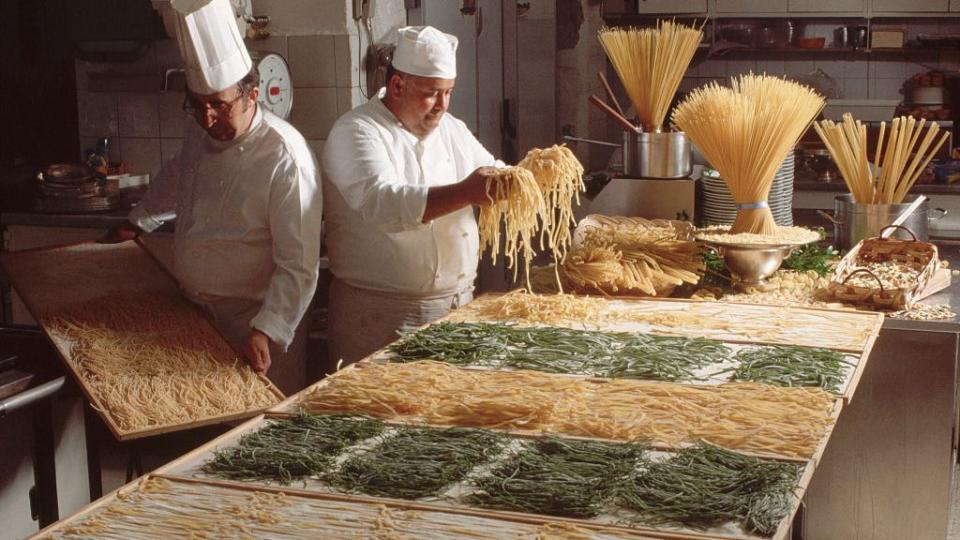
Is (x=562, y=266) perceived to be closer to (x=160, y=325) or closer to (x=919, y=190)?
(x=160, y=325)

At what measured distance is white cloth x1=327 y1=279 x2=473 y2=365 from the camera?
400 cm

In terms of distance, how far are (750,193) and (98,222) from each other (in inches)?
134

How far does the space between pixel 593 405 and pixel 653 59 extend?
204cm

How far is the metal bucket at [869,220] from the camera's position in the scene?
13.8 feet

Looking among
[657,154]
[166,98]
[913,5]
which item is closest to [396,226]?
[657,154]

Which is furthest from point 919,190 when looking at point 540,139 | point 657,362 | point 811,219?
point 657,362

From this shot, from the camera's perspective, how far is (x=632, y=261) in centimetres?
387

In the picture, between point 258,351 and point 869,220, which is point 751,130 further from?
point 258,351

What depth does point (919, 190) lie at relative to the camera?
22.7 ft

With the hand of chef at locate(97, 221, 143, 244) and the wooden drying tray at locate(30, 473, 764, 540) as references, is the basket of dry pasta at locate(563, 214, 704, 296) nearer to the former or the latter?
the hand of chef at locate(97, 221, 143, 244)

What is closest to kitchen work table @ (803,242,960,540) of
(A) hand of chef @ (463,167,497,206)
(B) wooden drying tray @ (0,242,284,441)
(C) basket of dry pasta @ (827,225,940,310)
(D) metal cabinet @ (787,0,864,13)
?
(C) basket of dry pasta @ (827,225,940,310)

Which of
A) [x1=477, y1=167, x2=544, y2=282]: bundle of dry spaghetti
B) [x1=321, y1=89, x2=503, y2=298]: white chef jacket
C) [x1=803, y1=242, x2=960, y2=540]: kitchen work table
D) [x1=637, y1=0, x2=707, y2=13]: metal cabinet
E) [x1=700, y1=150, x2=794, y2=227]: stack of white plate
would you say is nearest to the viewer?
[x1=477, y1=167, x2=544, y2=282]: bundle of dry spaghetti

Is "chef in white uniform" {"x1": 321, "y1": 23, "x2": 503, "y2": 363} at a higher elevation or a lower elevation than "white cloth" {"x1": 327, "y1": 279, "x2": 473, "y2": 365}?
higher

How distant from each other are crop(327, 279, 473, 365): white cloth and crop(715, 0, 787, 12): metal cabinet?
4.97 m
